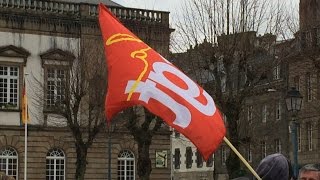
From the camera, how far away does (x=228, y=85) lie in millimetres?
27531

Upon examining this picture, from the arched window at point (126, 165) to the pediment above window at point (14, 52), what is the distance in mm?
7158

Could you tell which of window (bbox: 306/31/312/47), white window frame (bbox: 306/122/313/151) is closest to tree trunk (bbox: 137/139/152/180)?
window (bbox: 306/31/312/47)

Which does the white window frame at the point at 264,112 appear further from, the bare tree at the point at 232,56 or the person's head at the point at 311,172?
the person's head at the point at 311,172

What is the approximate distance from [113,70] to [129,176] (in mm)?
34798

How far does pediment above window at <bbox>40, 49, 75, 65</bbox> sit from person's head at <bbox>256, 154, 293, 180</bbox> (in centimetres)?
3433

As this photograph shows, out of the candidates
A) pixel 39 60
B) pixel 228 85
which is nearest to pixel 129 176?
pixel 39 60

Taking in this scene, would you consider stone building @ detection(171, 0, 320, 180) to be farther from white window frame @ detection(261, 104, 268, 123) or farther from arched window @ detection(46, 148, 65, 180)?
arched window @ detection(46, 148, 65, 180)

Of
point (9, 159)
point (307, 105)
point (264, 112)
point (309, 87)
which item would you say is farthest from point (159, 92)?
point (264, 112)

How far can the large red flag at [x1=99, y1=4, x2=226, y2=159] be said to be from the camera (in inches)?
260

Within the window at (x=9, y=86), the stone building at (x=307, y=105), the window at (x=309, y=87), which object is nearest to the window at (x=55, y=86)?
the window at (x=9, y=86)

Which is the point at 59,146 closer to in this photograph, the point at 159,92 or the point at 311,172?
the point at 159,92

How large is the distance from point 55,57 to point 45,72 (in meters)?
0.92

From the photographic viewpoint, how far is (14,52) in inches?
1539

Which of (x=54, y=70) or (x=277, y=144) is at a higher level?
(x=54, y=70)
